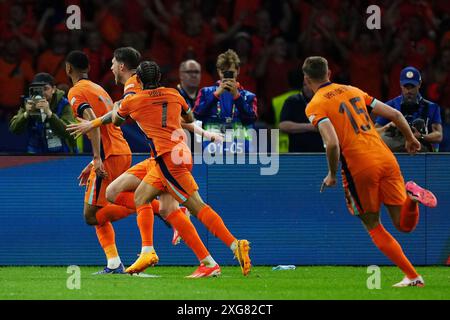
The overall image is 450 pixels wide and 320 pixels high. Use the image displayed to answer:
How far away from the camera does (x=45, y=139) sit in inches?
500

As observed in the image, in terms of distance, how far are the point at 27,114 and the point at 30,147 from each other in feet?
2.03

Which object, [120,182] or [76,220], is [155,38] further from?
[120,182]

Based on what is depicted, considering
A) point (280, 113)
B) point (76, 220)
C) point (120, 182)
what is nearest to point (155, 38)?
point (280, 113)

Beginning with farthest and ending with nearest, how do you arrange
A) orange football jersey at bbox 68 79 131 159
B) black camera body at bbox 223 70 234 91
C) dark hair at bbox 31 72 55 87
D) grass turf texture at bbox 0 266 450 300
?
dark hair at bbox 31 72 55 87, black camera body at bbox 223 70 234 91, orange football jersey at bbox 68 79 131 159, grass turf texture at bbox 0 266 450 300

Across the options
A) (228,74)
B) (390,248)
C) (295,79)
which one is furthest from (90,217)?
(295,79)

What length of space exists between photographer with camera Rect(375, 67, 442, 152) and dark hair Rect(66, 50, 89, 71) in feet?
10.7

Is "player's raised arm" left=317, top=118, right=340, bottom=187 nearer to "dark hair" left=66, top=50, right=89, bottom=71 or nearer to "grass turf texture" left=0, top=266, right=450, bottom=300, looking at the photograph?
"grass turf texture" left=0, top=266, right=450, bottom=300

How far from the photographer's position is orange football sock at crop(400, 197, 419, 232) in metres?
9.41

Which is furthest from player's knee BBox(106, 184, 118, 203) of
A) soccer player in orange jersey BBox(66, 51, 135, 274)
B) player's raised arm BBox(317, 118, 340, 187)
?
player's raised arm BBox(317, 118, 340, 187)

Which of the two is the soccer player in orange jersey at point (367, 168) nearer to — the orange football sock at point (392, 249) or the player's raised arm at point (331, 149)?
the orange football sock at point (392, 249)

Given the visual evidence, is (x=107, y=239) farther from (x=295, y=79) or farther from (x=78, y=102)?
(x=295, y=79)

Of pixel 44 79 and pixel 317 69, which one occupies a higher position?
pixel 44 79

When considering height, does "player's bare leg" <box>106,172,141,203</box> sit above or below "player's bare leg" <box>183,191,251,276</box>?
above

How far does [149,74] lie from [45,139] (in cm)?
276
